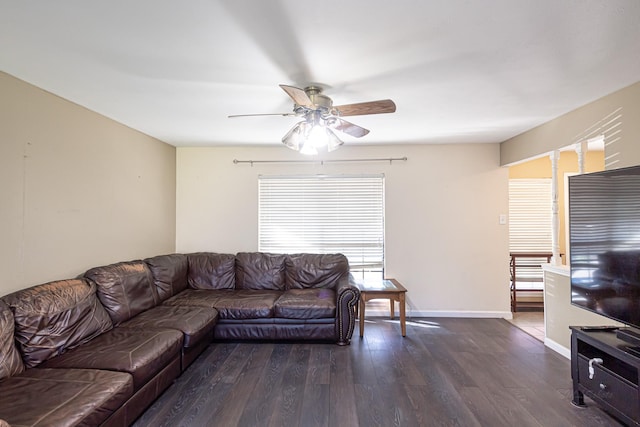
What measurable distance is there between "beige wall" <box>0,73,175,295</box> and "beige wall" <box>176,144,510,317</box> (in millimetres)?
770

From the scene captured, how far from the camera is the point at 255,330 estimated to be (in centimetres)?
334

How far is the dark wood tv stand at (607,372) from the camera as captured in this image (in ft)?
6.11

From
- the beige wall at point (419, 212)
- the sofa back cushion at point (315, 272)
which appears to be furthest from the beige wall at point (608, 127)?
the sofa back cushion at point (315, 272)

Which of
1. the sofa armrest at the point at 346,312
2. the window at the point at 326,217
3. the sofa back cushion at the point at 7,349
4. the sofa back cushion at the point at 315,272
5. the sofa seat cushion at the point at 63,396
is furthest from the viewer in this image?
the window at the point at 326,217

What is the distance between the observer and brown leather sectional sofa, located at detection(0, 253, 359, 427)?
171 cm

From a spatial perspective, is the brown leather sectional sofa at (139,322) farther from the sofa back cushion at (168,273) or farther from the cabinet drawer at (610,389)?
the cabinet drawer at (610,389)

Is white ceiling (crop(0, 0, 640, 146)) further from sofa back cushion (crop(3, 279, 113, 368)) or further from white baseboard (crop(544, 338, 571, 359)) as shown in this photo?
white baseboard (crop(544, 338, 571, 359))

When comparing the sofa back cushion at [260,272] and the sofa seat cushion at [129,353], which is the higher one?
the sofa back cushion at [260,272]

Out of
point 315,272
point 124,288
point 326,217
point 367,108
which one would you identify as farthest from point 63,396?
point 326,217

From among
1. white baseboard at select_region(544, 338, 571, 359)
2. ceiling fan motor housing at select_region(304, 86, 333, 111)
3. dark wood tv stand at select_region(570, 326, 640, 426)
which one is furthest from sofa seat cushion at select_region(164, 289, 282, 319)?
white baseboard at select_region(544, 338, 571, 359)

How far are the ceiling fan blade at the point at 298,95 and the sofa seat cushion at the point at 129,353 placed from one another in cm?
207

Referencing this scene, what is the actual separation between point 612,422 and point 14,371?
157 inches

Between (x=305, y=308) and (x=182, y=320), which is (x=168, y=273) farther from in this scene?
(x=305, y=308)

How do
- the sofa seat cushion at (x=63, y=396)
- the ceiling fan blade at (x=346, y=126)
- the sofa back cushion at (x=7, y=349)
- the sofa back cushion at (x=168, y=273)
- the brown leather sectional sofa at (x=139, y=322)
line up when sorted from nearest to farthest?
the sofa seat cushion at (x=63, y=396)
the brown leather sectional sofa at (x=139, y=322)
the sofa back cushion at (x=7, y=349)
the ceiling fan blade at (x=346, y=126)
the sofa back cushion at (x=168, y=273)
